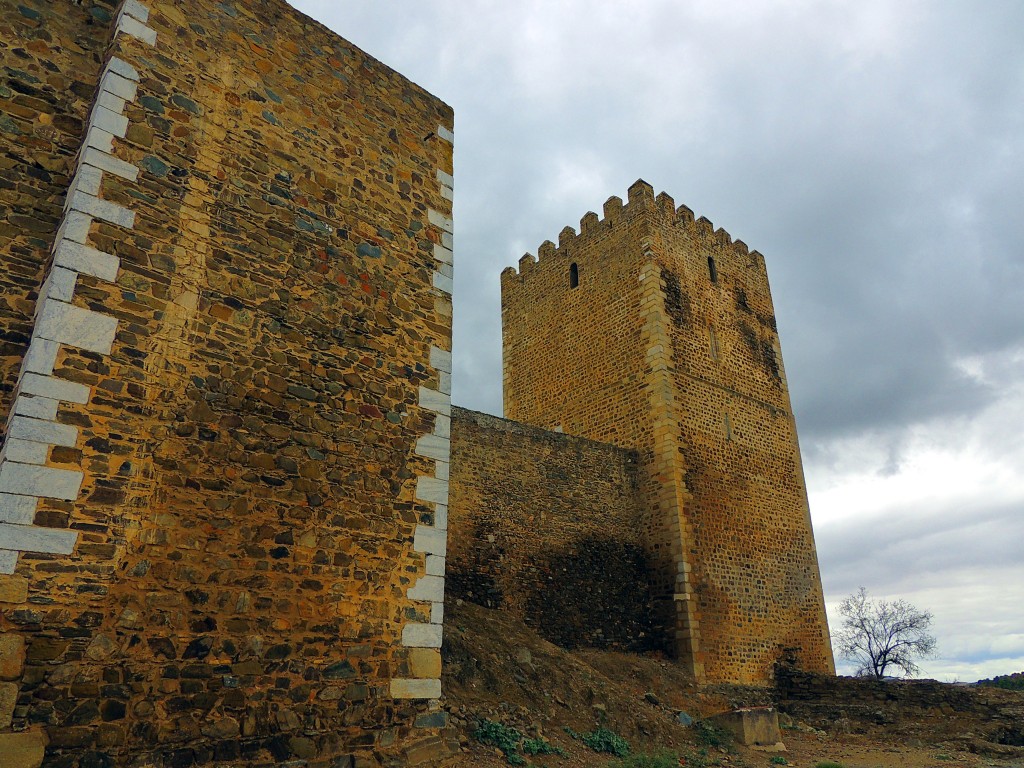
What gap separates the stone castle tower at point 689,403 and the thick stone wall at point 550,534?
1.99 ft

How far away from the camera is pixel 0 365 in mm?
4242

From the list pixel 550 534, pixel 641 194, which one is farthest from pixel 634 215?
pixel 550 534

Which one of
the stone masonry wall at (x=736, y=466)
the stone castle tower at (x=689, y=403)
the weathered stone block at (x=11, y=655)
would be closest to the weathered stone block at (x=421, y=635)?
the weathered stone block at (x=11, y=655)

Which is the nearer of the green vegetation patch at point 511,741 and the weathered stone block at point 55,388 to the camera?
the weathered stone block at point 55,388

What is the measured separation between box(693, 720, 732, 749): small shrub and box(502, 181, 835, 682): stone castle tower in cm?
245

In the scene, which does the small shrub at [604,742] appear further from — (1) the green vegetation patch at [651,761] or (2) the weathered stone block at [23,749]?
(2) the weathered stone block at [23,749]

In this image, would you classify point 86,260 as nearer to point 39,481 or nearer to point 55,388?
point 55,388

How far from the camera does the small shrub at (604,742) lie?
799 cm

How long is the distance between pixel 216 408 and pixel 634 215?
13.3 m

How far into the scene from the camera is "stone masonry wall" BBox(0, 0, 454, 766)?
155 inches

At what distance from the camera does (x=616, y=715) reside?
9.02 meters

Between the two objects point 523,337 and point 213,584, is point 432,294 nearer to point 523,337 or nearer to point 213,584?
point 213,584

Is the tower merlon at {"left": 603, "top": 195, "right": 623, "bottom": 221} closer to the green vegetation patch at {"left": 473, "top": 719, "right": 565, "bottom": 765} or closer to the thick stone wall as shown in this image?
the thick stone wall

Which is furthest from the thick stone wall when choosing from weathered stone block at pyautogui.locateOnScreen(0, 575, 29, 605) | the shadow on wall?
weathered stone block at pyautogui.locateOnScreen(0, 575, 29, 605)
